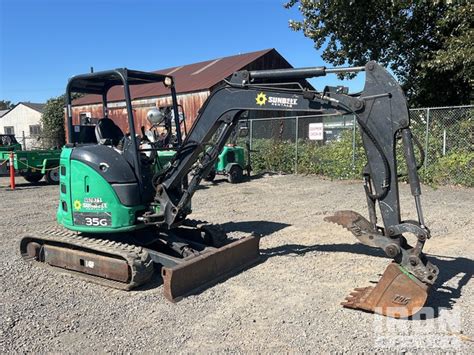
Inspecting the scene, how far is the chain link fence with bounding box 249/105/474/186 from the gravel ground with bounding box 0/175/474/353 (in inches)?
197

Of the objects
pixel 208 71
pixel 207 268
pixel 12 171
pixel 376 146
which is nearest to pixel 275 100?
pixel 376 146

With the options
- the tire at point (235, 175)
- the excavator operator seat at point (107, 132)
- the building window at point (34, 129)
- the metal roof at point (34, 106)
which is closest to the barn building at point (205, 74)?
the tire at point (235, 175)

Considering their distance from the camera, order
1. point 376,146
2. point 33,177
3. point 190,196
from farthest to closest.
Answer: point 33,177
point 190,196
point 376,146

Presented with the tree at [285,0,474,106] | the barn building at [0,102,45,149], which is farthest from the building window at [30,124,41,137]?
the tree at [285,0,474,106]

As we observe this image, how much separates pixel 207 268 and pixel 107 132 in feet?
8.26

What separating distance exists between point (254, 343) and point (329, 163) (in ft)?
42.5

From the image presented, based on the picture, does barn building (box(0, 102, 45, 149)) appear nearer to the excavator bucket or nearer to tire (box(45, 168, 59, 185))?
tire (box(45, 168, 59, 185))

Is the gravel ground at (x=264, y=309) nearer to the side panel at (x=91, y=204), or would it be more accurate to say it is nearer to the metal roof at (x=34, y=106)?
the side panel at (x=91, y=204)

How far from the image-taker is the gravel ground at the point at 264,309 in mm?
4047

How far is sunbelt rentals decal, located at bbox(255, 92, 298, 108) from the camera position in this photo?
523 cm

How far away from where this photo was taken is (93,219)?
5789 mm

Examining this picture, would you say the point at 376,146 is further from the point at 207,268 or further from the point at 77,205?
the point at 77,205

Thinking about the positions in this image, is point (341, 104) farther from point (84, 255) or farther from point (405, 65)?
point (405, 65)

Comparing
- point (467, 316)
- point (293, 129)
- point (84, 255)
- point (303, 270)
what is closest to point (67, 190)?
point (84, 255)
